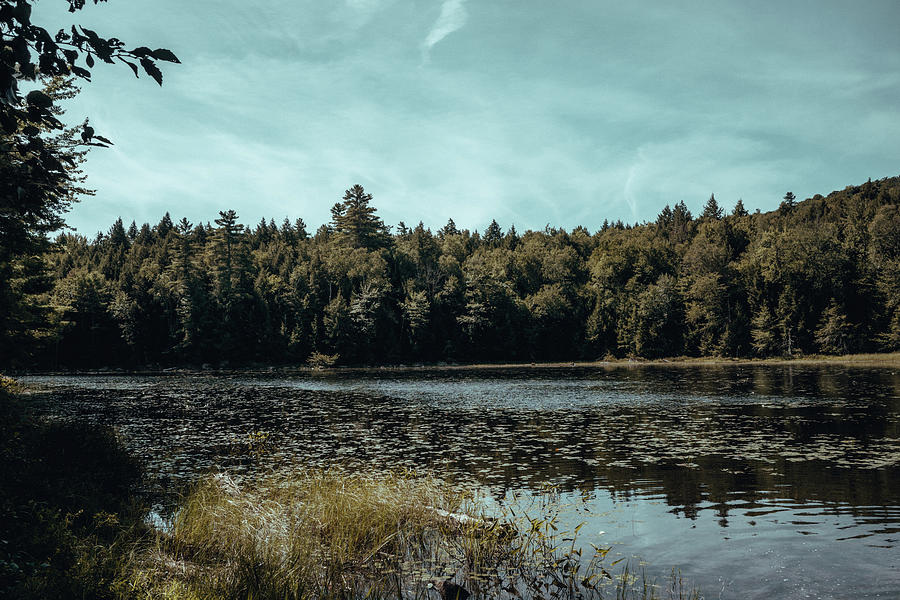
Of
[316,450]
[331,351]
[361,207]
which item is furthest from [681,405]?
[361,207]

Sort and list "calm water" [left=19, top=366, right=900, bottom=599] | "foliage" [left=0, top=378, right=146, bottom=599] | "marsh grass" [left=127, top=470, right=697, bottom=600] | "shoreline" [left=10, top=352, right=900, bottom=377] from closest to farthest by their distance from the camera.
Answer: "foliage" [left=0, top=378, right=146, bottom=599] → "marsh grass" [left=127, top=470, right=697, bottom=600] → "calm water" [left=19, top=366, right=900, bottom=599] → "shoreline" [left=10, top=352, right=900, bottom=377]

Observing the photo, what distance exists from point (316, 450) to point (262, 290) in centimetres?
11415

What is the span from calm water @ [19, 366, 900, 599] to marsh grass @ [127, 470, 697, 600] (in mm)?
1894

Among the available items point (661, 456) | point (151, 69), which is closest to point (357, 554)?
point (151, 69)

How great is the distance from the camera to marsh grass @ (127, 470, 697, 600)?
790cm

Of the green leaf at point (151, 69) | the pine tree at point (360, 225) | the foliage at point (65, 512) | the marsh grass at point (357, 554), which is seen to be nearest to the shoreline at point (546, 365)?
the pine tree at point (360, 225)

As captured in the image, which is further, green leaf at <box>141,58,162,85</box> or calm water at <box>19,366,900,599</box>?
calm water at <box>19,366,900,599</box>

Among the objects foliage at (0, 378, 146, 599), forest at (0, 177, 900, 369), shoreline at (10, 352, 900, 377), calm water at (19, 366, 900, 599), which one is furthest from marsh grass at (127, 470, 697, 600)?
forest at (0, 177, 900, 369)

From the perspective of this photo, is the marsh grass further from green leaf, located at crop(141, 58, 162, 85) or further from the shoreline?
the shoreline

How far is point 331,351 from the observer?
119 meters

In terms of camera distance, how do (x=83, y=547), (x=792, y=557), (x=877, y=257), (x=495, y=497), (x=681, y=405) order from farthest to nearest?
(x=877, y=257) → (x=681, y=405) → (x=495, y=497) → (x=792, y=557) → (x=83, y=547)

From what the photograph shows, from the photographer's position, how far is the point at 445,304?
438 ft

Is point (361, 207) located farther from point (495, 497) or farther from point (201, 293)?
point (495, 497)

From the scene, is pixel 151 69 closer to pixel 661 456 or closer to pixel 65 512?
pixel 65 512
